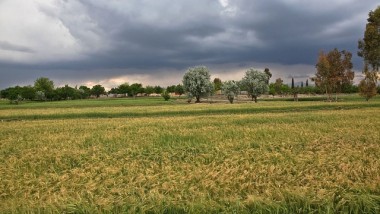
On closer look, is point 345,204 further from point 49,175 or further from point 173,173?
point 49,175

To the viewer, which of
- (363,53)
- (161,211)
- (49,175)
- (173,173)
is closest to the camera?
(161,211)

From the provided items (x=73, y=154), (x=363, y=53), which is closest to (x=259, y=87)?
(x=363, y=53)

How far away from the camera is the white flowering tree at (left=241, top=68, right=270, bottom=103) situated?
107 meters

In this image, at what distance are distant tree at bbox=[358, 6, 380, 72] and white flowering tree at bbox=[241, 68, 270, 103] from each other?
35.6 metres

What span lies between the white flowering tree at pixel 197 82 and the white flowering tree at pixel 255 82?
1238cm

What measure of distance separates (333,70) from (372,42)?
3094cm

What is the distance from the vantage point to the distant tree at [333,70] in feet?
335

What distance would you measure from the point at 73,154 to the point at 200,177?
7.91 metres

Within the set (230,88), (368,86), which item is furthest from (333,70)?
(230,88)

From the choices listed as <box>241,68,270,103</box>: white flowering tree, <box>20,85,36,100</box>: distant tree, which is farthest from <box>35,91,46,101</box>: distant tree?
<box>241,68,270,103</box>: white flowering tree

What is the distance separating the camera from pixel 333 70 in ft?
338

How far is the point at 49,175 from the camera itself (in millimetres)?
11516

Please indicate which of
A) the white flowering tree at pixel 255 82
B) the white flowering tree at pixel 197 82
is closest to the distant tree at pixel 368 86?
the white flowering tree at pixel 255 82

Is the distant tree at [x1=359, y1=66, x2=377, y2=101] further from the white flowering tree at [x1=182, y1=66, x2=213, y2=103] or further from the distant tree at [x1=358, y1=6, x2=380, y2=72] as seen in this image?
the white flowering tree at [x1=182, y1=66, x2=213, y2=103]
